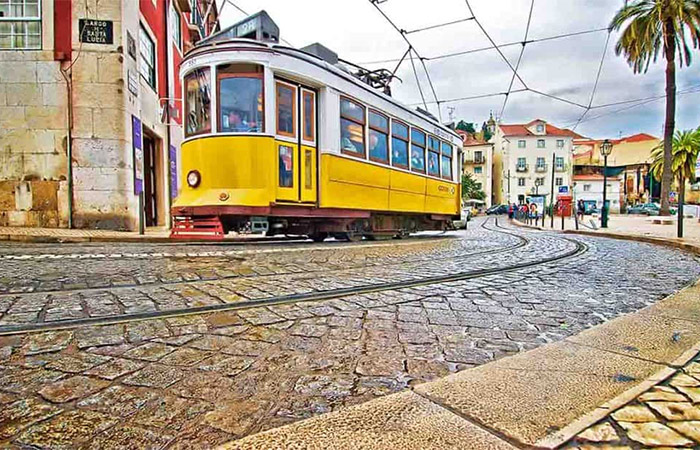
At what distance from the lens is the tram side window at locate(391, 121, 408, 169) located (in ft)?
33.7

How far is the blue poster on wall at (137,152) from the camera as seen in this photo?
11.6m

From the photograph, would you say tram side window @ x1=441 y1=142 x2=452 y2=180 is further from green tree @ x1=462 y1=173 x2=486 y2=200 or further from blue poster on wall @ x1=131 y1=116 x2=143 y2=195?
green tree @ x1=462 y1=173 x2=486 y2=200

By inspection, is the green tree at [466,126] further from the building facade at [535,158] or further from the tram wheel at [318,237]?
the tram wheel at [318,237]

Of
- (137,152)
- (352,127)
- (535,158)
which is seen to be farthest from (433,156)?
(535,158)

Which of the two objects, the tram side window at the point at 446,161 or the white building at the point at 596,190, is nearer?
the tram side window at the point at 446,161

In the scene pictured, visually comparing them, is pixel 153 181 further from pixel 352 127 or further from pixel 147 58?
pixel 352 127

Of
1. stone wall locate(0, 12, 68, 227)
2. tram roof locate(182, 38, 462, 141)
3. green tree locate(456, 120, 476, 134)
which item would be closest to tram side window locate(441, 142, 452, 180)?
tram roof locate(182, 38, 462, 141)

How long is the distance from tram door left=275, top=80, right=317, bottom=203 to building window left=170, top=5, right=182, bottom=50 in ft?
34.6

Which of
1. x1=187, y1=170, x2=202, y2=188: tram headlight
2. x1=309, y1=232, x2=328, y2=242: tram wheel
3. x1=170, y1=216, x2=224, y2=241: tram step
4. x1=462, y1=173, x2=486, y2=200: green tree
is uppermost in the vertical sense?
x1=462, y1=173, x2=486, y2=200: green tree

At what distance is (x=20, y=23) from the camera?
34.8ft

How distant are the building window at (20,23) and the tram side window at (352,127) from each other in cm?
791

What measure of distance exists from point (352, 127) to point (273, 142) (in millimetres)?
2032

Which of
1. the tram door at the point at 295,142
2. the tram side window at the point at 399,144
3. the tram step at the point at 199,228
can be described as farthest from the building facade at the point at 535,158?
the tram step at the point at 199,228

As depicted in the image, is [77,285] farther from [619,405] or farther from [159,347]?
A: [619,405]
